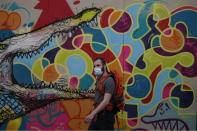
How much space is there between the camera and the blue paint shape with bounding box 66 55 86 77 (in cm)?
498

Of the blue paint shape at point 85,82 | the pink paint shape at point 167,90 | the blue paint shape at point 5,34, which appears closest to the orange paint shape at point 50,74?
the blue paint shape at point 85,82

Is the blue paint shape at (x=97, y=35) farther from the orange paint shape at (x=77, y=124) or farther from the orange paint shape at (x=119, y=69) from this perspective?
the orange paint shape at (x=77, y=124)

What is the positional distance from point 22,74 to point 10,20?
1.14 meters

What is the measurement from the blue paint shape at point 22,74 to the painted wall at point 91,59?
20 mm

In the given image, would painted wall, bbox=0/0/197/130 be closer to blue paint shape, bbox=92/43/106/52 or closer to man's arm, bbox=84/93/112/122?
blue paint shape, bbox=92/43/106/52

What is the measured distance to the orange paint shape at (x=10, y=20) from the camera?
5.17 metres

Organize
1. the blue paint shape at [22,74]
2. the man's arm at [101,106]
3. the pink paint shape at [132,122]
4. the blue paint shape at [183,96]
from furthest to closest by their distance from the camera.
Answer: the blue paint shape at [22,74] → the pink paint shape at [132,122] → the blue paint shape at [183,96] → the man's arm at [101,106]

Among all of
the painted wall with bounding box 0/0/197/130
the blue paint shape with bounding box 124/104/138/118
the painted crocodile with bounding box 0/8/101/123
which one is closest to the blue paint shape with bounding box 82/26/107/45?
the painted wall with bounding box 0/0/197/130

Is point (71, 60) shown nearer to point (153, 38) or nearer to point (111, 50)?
point (111, 50)

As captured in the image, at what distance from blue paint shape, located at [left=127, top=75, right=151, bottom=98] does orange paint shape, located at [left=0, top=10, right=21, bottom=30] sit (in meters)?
2.61

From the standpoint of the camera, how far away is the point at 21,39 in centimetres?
518

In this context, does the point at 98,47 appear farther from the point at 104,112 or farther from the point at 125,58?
the point at 104,112

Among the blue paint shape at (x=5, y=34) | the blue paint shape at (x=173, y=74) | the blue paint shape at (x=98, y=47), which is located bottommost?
the blue paint shape at (x=173, y=74)

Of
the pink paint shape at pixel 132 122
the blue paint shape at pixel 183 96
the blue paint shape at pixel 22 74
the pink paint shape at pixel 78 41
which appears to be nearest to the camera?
the blue paint shape at pixel 183 96
